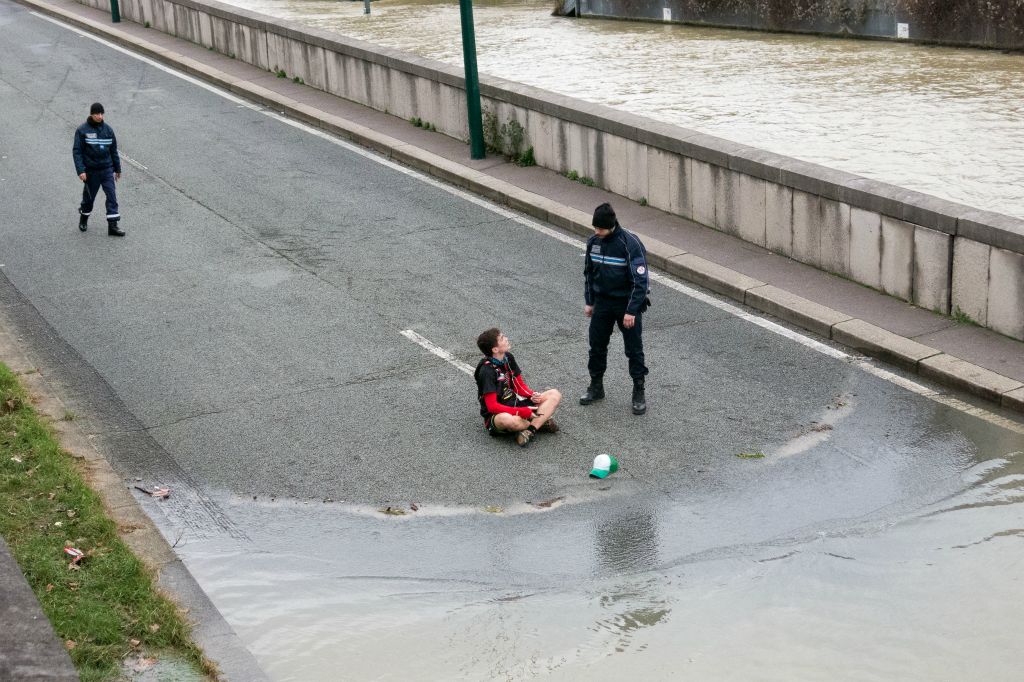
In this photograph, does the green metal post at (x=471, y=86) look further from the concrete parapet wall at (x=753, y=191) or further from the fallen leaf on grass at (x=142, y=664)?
the fallen leaf on grass at (x=142, y=664)

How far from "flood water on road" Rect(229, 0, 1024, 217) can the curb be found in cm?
1075

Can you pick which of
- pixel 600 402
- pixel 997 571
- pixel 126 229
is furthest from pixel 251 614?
pixel 126 229

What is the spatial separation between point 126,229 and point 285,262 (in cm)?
277

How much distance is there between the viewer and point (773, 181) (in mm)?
13328

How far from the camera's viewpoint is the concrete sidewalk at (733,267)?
1059 centimetres

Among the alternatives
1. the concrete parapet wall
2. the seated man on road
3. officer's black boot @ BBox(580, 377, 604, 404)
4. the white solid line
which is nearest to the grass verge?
the seated man on road

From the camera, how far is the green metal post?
17297 mm

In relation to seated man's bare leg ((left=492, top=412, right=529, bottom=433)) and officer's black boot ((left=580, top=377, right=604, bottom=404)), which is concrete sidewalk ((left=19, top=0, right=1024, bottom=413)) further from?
seated man's bare leg ((left=492, top=412, right=529, bottom=433))

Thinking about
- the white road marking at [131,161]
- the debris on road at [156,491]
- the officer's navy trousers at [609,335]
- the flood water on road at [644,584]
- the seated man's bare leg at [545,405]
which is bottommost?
the flood water on road at [644,584]

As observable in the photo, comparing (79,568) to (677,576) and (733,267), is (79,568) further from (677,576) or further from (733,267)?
(733,267)

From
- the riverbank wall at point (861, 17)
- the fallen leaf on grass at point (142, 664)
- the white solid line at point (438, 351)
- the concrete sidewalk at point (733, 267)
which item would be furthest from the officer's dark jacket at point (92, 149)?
the riverbank wall at point (861, 17)

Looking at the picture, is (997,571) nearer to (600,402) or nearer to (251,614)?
(600,402)

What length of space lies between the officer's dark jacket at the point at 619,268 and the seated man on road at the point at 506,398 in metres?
0.96

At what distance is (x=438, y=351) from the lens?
11492 mm
